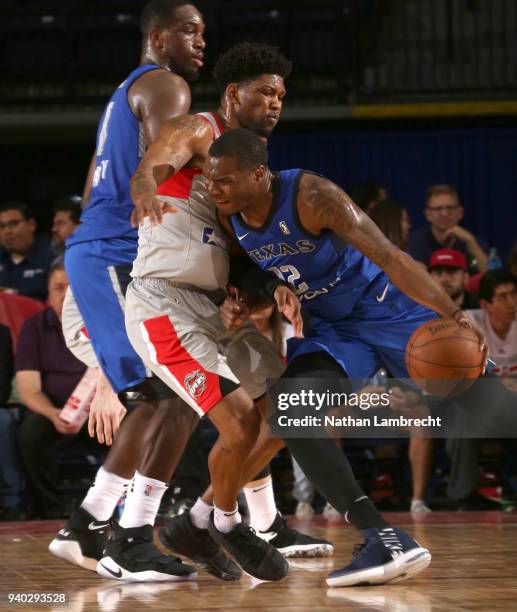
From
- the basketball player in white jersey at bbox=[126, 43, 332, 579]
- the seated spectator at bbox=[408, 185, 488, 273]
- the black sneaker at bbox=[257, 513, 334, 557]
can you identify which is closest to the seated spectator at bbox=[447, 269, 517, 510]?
the seated spectator at bbox=[408, 185, 488, 273]

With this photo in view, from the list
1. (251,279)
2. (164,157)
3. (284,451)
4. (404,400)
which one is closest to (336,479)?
(251,279)

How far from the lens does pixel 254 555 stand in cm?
309

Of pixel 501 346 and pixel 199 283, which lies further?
pixel 501 346

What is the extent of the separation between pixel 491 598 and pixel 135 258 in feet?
5.15

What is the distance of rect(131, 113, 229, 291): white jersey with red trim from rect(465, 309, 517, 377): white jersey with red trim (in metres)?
2.88

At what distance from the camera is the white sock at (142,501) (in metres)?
3.24

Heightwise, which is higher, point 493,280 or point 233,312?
point 233,312

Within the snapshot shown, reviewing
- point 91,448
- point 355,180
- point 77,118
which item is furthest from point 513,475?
point 77,118

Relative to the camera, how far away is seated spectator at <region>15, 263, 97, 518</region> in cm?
570

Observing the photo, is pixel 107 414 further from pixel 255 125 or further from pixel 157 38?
pixel 157 38

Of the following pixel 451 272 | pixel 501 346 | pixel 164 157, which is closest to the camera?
pixel 164 157

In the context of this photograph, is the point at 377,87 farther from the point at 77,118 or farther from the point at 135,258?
the point at 135,258

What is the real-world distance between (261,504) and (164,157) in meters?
1.43

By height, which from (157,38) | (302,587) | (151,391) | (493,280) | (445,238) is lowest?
(302,587)
